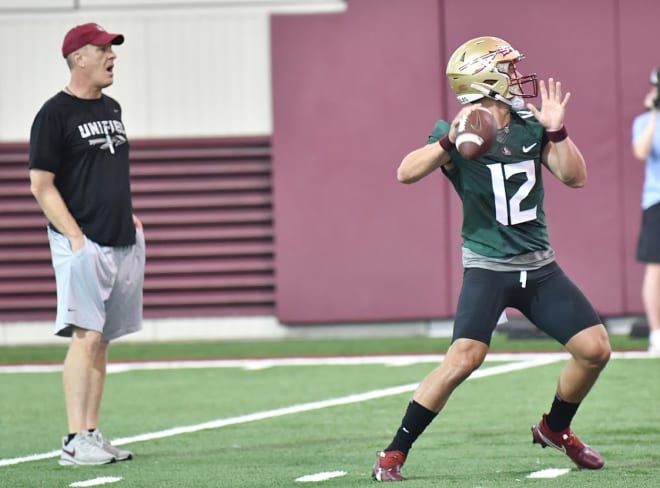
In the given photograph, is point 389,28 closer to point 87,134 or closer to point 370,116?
point 370,116

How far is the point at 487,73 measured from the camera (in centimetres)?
667

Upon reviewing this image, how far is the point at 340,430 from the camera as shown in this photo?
8445 millimetres

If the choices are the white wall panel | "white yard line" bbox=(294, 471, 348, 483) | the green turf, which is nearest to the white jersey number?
"white yard line" bbox=(294, 471, 348, 483)

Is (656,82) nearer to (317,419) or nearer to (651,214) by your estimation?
(651,214)

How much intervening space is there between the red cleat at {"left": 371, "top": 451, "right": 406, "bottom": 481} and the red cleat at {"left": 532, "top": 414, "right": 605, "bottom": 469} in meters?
0.76

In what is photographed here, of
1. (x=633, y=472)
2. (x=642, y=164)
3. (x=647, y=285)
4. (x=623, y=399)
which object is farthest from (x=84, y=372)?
(x=642, y=164)

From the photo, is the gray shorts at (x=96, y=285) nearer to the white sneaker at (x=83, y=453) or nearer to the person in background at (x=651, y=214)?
the white sneaker at (x=83, y=453)

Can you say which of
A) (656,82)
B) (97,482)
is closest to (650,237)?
(656,82)

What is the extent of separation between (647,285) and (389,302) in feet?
9.76

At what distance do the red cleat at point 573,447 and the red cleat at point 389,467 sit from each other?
757mm

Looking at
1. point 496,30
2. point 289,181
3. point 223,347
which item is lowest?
point 223,347

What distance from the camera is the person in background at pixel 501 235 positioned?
6.62 metres

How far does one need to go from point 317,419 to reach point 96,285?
188 centimetres

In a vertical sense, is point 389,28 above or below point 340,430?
above
